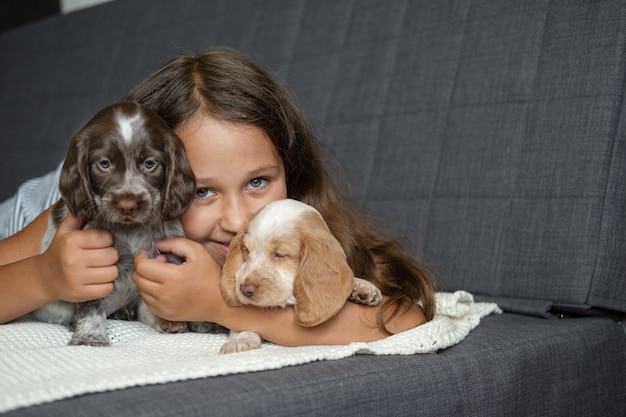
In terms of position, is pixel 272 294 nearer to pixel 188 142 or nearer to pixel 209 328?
pixel 209 328

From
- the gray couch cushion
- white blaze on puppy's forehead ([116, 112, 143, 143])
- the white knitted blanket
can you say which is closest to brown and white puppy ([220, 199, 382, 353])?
the white knitted blanket

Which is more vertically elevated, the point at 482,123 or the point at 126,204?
the point at 482,123

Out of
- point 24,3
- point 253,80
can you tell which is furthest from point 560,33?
point 24,3

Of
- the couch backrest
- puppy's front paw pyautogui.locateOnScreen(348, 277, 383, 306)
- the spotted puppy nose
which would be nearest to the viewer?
the spotted puppy nose

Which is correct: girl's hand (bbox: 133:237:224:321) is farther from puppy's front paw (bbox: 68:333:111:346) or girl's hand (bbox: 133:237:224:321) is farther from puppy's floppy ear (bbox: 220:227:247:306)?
puppy's front paw (bbox: 68:333:111:346)

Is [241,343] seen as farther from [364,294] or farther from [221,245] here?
[221,245]

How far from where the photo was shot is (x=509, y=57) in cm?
259

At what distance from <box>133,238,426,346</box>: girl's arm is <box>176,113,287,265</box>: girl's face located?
0.20 metres

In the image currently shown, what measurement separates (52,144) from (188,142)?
2462mm

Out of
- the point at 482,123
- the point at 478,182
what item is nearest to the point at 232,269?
the point at 478,182

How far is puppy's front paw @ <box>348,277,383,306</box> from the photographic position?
198cm

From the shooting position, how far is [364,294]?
198cm

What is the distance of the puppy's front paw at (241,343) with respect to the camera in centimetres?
175

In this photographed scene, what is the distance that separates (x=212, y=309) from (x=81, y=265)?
0.35 metres
